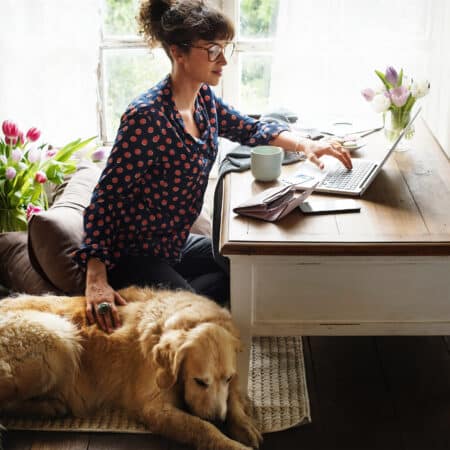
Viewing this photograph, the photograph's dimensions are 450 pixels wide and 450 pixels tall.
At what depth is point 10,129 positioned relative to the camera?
8.77 ft

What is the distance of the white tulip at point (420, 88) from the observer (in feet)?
7.77

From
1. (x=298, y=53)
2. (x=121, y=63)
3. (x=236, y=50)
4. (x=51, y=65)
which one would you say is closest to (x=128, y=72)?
(x=121, y=63)

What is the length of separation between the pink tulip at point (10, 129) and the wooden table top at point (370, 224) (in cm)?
93

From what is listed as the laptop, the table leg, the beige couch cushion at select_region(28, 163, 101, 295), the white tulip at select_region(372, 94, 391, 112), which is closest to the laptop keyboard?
the laptop

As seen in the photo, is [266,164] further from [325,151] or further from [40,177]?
[40,177]

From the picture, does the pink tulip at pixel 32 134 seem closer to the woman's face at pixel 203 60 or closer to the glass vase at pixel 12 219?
the glass vase at pixel 12 219

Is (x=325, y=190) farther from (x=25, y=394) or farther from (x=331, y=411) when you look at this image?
(x=25, y=394)

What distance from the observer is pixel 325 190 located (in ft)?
7.05

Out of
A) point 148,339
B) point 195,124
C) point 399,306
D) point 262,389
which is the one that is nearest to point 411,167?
point 399,306

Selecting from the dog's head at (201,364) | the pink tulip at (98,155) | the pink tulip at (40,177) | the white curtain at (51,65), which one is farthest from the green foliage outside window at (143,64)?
the dog's head at (201,364)

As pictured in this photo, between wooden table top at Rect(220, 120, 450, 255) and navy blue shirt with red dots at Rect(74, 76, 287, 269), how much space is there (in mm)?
147

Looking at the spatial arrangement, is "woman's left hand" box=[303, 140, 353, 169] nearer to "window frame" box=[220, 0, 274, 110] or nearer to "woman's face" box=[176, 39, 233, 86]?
"woman's face" box=[176, 39, 233, 86]

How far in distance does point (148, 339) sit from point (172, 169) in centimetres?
55

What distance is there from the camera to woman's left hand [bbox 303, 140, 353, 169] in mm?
2281
